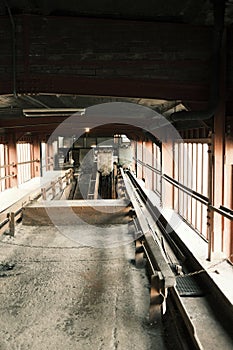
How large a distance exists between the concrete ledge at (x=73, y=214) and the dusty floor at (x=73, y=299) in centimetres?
119

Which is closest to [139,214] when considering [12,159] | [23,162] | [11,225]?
[11,225]

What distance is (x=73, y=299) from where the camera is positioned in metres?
3.55

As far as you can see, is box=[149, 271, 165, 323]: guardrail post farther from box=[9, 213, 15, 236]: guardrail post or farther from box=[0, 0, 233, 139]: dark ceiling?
box=[9, 213, 15, 236]: guardrail post

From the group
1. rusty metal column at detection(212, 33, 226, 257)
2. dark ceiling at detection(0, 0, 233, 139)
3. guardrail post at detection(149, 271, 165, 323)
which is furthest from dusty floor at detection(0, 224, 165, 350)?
dark ceiling at detection(0, 0, 233, 139)

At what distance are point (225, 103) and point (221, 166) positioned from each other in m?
0.74

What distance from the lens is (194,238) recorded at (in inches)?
189

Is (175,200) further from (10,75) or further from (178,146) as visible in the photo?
(10,75)

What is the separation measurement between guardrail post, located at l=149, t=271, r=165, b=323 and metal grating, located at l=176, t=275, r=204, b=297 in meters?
0.36

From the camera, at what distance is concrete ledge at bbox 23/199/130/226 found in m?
6.53

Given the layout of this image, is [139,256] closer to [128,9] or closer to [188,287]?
[188,287]

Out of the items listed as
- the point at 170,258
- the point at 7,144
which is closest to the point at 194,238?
the point at 170,258

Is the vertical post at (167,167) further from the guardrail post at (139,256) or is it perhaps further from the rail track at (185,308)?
the rail track at (185,308)

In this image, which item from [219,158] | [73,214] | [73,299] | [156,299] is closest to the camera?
[156,299]

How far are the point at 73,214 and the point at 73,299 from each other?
3070 mm
